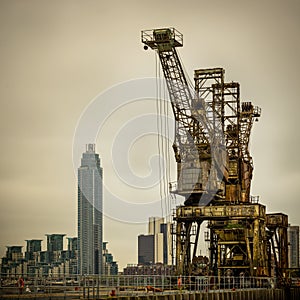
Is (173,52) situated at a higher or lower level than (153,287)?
higher

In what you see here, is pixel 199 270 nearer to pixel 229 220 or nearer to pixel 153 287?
pixel 229 220

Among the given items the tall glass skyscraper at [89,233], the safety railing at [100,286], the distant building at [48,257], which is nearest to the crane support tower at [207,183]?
the safety railing at [100,286]

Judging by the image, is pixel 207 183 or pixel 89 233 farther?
pixel 89 233

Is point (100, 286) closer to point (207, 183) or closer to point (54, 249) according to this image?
point (207, 183)

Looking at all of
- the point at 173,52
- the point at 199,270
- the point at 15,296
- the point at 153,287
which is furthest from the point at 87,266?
the point at 15,296

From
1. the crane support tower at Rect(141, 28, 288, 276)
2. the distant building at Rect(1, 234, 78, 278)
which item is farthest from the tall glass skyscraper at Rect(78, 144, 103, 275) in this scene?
the crane support tower at Rect(141, 28, 288, 276)

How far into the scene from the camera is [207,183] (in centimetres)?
7831

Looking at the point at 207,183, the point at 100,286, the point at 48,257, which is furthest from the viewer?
the point at 48,257

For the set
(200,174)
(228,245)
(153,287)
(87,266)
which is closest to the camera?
(153,287)

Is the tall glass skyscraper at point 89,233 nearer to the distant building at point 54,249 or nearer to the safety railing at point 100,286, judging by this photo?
the distant building at point 54,249

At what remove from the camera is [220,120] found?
85.1 meters

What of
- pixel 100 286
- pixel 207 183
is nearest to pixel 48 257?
pixel 207 183

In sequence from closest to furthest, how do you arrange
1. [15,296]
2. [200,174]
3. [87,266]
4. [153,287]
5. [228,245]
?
[15,296], [153,287], [200,174], [228,245], [87,266]

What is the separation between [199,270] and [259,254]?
22.7ft
